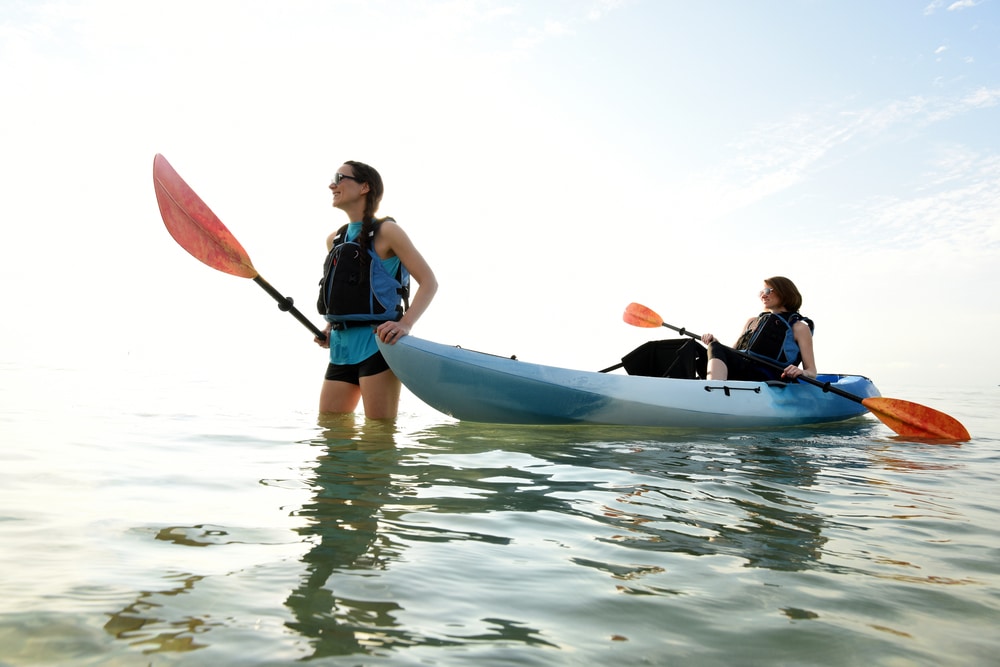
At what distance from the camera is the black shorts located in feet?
13.8

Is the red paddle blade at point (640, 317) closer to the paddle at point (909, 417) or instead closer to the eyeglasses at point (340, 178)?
the paddle at point (909, 417)

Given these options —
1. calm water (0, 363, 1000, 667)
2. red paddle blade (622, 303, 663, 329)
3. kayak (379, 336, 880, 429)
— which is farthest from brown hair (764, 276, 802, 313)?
calm water (0, 363, 1000, 667)

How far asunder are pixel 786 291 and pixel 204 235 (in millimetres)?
4805

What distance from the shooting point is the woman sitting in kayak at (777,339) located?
6348 mm

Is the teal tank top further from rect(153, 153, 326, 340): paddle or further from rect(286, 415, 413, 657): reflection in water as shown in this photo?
rect(286, 415, 413, 657): reflection in water

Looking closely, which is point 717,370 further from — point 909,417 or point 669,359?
point 909,417

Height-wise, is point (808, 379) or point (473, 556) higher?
point (808, 379)

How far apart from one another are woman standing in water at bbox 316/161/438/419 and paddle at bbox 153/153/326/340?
43 cm

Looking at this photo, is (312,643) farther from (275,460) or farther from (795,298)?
(795,298)

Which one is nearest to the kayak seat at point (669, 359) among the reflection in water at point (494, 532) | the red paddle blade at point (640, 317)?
the red paddle blade at point (640, 317)

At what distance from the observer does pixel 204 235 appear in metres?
4.55

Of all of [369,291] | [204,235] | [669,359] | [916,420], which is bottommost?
[916,420]

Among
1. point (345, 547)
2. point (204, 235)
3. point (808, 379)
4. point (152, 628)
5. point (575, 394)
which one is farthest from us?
point (808, 379)

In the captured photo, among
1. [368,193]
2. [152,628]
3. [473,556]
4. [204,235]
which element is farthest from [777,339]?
[152,628]
